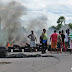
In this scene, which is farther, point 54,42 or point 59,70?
point 54,42

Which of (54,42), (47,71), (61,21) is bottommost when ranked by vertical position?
(47,71)

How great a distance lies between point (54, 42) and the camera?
1683 cm

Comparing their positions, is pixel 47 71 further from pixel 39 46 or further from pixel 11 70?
pixel 39 46

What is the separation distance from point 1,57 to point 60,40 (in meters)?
5.35

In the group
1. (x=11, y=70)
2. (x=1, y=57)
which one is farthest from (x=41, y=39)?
(x=11, y=70)

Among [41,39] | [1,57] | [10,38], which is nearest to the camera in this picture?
[1,57]

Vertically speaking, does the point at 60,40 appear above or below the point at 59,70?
above

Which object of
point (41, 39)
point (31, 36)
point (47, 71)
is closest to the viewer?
point (47, 71)

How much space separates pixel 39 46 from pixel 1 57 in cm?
740

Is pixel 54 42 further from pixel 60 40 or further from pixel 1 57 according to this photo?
pixel 1 57

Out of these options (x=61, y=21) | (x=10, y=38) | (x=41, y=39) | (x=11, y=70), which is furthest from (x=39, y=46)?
(x=61, y=21)

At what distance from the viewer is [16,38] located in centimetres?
8650

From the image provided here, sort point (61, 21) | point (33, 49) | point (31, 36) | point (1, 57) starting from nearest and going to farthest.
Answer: point (1, 57) → point (31, 36) → point (33, 49) → point (61, 21)

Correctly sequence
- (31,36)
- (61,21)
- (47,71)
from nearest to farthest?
(47,71) → (31,36) → (61,21)
